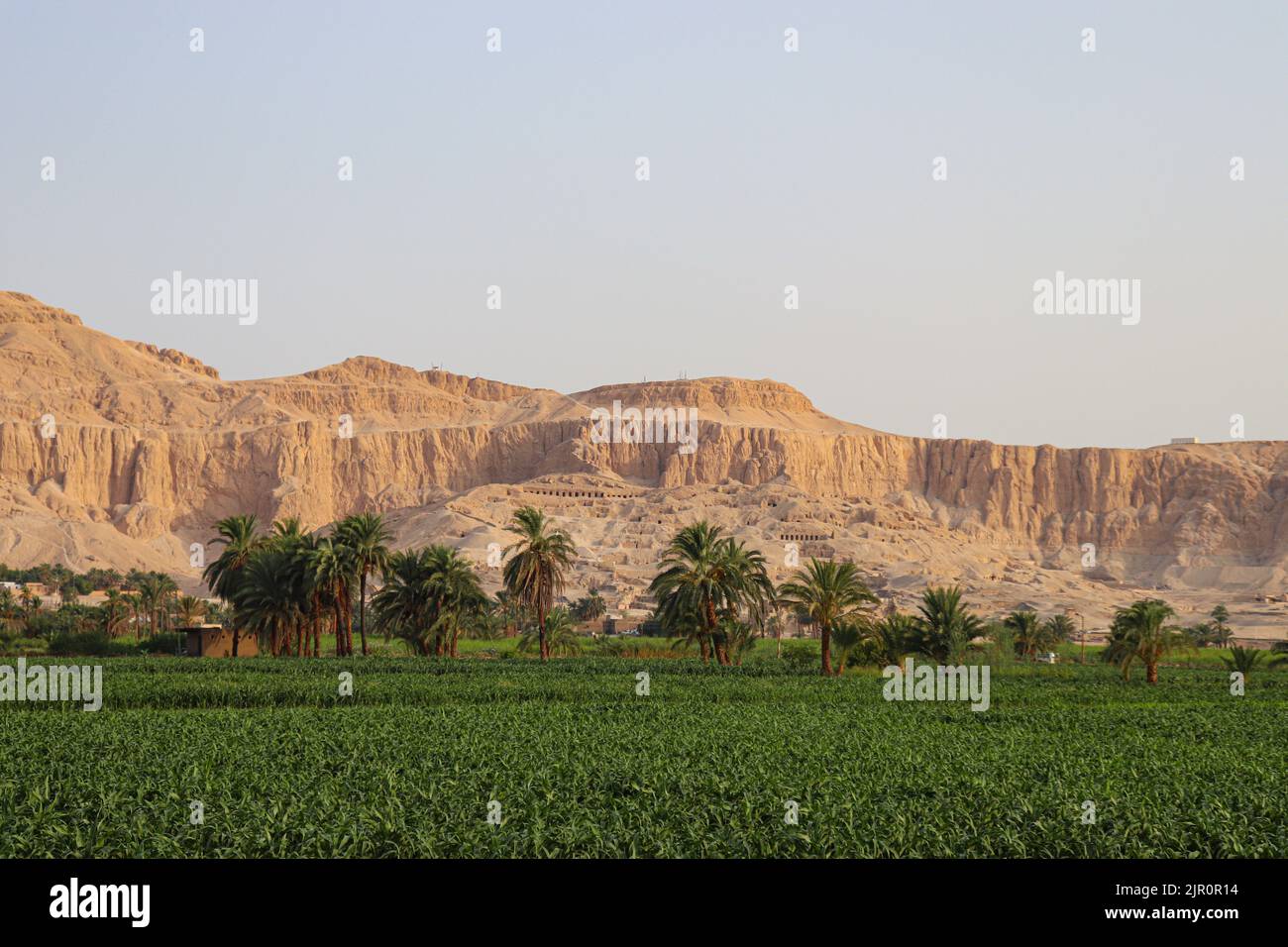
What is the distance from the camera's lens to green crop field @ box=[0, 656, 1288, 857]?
1742 centimetres

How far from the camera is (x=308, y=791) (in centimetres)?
2069

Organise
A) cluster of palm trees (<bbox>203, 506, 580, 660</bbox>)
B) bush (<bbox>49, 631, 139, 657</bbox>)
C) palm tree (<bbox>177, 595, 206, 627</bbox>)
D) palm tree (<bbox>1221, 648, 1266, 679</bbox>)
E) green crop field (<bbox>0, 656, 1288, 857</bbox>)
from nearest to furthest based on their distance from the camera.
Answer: green crop field (<bbox>0, 656, 1288, 857</bbox>), palm tree (<bbox>1221, 648, 1266, 679</bbox>), cluster of palm trees (<bbox>203, 506, 580, 660</bbox>), bush (<bbox>49, 631, 139, 657</bbox>), palm tree (<bbox>177, 595, 206, 627</bbox>)

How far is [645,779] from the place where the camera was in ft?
72.1

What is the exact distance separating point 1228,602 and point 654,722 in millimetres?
137268

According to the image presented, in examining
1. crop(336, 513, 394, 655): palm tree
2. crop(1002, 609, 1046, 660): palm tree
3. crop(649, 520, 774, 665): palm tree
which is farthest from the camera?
crop(1002, 609, 1046, 660): palm tree

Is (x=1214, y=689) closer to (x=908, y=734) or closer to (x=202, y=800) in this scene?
(x=908, y=734)

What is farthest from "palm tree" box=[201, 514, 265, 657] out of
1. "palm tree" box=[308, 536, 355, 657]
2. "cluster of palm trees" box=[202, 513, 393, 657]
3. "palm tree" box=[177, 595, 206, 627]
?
"palm tree" box=[177, 595, 206, 627]

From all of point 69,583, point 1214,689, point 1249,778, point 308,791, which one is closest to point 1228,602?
point 1214,689

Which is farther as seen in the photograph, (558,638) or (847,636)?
(558,638)

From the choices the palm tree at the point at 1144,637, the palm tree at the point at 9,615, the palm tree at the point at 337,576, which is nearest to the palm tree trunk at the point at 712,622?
the palm tree at the point at 337,576

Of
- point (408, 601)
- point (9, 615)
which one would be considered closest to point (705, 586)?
point (408, 601)

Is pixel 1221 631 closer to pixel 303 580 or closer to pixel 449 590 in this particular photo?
pixel 449 590

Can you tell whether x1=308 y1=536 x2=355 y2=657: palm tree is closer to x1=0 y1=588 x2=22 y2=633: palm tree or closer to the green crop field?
the green crop field
